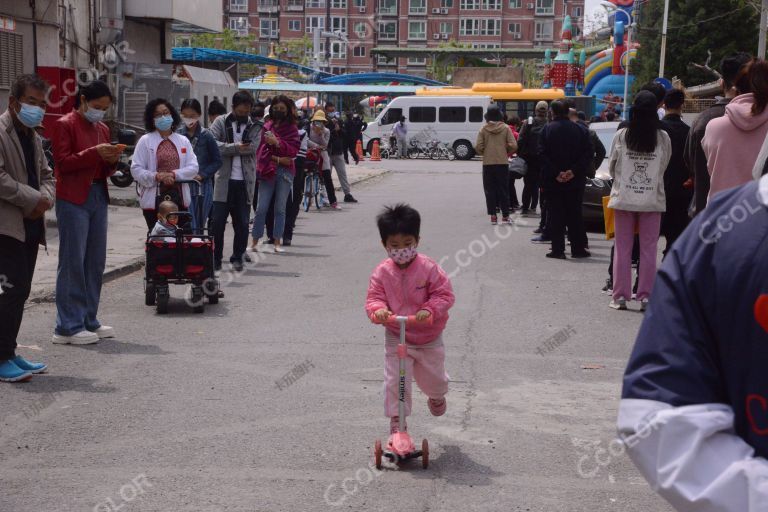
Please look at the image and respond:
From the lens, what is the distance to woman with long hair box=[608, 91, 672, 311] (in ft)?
31.7

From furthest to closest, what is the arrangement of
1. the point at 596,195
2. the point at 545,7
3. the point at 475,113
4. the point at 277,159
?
the point at 545,7
the point at 475,113
the point at 596,195
the point at 277,159

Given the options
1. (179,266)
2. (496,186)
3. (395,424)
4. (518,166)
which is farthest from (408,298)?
(496,186)

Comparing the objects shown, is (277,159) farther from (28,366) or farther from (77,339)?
(28,366)

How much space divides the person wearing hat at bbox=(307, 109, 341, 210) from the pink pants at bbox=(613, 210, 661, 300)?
356 inches

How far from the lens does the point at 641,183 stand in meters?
9.69

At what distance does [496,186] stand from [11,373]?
1160cm

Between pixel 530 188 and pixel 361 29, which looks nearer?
pixel 530 188

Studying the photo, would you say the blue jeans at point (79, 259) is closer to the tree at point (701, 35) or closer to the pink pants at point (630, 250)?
the pink pants at point (630, 250)

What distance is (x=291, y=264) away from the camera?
1298 cm

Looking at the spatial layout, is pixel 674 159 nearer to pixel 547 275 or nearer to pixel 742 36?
pixel 547 275

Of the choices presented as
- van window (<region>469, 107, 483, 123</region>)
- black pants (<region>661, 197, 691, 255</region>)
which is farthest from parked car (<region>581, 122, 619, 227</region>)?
van window (<region>469, 107, 483, 123</region>)

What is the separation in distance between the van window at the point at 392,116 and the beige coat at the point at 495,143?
29.0 meters

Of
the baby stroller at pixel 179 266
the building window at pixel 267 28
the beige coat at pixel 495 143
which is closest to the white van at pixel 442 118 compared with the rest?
the beige coat at pixel 495 143

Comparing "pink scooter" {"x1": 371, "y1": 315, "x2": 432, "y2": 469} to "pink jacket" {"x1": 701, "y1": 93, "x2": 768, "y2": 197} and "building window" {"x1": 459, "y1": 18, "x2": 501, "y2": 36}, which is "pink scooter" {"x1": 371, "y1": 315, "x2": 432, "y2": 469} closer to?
"pink jacket" {"x1": 701, "y1": 93, "x2": 768, "y2": 197}
